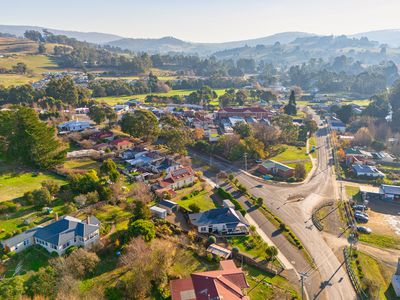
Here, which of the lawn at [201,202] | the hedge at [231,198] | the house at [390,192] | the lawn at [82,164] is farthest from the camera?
the lawn at [82,164]

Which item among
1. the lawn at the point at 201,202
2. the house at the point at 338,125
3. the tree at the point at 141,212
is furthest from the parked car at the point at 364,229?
the house at the point at 338,125

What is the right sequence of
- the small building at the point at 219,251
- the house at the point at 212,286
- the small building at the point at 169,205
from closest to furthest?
1. the house at the point at 212,286
2. the small building at the point at 219,251
3. the small building at the point at 169,205

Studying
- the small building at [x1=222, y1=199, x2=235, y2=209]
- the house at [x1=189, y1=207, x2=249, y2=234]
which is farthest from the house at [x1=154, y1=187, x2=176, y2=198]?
the small building at [x1=222, y1=199, x2=235, y2=209]

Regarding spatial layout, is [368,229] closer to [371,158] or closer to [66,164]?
[371,158]

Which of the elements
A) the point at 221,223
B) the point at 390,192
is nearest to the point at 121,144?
the point at 221,223

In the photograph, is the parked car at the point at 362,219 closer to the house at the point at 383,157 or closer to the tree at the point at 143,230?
the house at the point at 383,157

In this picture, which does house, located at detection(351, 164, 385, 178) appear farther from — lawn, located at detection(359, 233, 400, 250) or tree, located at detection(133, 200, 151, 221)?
tree, located at detection(133, 200, 151, 221)
